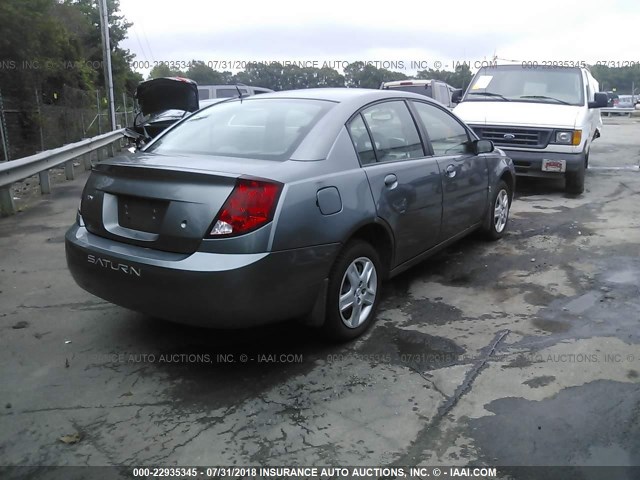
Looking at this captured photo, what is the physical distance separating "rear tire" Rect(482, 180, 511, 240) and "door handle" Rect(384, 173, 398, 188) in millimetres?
2125

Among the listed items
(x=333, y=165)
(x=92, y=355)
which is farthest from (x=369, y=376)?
(x=92, y=355)

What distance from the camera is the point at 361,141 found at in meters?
4.02

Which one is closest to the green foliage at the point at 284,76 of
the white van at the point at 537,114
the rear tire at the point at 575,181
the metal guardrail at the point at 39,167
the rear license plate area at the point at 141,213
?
the metal guardrail at the point at 39,167

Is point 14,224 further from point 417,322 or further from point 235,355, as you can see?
point 417,322

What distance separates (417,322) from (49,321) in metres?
2.72

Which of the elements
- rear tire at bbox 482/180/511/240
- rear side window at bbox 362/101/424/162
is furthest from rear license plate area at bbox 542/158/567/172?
rear side window at bbox 362/101/424/162

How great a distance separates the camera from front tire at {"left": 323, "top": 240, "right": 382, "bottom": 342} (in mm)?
3613

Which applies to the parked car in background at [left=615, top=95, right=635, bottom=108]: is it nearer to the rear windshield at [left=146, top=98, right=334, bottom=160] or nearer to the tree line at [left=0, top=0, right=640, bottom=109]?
the tree line at [left=0, top=0, right=640, bottom=109]

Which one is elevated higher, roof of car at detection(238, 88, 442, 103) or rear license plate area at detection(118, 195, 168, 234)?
roof of car at detection(238, 88, 442, 103)

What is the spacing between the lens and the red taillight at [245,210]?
3.13 meters

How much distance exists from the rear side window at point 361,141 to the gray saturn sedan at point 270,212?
0.04ft

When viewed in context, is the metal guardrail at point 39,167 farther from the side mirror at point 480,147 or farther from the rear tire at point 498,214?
the rear tire at point 498,214
